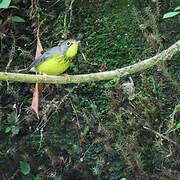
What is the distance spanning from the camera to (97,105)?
2.88 metres

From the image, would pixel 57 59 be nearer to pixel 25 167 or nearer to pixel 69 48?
pixel 69 48

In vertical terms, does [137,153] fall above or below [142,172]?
above

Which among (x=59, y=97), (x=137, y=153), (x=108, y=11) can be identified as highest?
(x=108, y=11)

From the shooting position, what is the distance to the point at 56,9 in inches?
124

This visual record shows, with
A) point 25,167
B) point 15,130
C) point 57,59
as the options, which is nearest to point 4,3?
point 57,59

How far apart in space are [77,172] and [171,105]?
1.04 metres

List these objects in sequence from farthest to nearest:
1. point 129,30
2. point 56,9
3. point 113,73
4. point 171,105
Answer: point 56,9 < point 129,30 < point 171,105 < point 113,73

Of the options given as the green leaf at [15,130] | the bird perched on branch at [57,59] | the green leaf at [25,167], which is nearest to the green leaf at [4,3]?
the bird perched on branch at [57,59]

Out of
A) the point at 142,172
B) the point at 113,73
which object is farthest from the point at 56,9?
the point at 142,172

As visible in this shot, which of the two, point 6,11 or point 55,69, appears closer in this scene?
point 55,69

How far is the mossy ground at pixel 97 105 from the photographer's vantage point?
2582 mm

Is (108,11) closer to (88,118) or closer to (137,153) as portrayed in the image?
(88,118)

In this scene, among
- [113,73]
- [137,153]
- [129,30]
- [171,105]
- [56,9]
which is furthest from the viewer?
[56,9]

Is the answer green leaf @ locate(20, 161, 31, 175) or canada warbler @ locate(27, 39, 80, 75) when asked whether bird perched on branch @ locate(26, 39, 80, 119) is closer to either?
canada warbler @ locate(27, 39, 80, 75)
